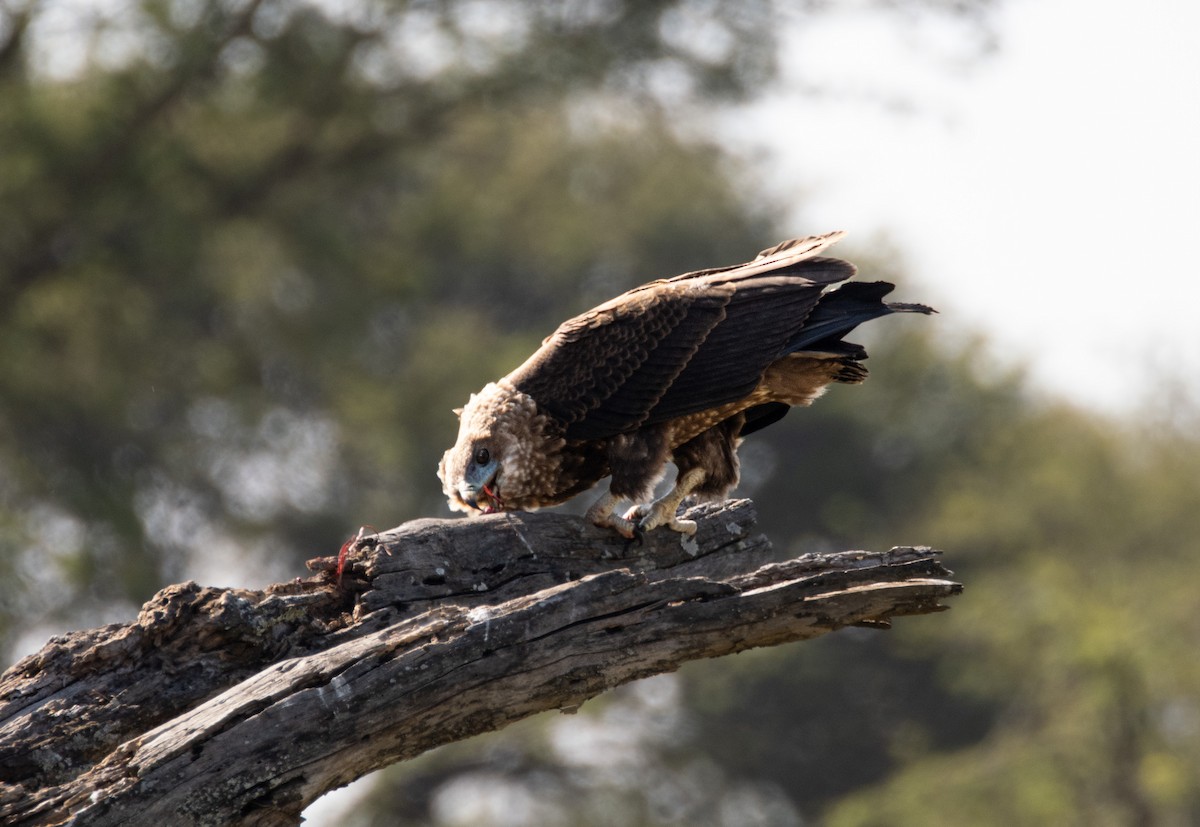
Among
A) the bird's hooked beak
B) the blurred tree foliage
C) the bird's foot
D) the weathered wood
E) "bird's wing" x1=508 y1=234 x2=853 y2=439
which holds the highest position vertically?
the blurred tree foliage

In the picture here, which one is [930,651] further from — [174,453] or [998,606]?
[174,453]

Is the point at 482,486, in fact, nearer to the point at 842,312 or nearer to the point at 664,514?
the point at 664,514

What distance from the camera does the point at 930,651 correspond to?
24047 millimetres

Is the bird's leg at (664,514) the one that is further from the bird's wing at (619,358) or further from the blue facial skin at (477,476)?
the blue facial skin at (477,476)

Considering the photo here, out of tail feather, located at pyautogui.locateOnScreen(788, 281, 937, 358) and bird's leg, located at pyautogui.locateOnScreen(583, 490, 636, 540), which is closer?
bird's leg, located at pyautogui.locateOnScreen(583, 490, 636, 540)

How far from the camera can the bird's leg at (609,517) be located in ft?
17.2

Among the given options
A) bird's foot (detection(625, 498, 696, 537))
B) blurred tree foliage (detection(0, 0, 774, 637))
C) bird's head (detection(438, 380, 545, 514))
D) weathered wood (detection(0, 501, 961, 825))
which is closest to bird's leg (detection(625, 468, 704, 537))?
bird's foot (detection(625, 498, 696, 537))

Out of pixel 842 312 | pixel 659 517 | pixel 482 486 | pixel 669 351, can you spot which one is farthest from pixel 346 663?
pixel 842 312

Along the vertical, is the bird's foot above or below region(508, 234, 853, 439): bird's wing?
below

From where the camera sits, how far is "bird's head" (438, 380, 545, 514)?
538 centimetres

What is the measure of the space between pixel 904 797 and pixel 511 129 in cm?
1312

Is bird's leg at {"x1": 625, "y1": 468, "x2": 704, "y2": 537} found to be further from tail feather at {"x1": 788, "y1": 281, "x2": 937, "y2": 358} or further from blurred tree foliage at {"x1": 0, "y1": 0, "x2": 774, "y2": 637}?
blurred tree foliage at {"x1": 0, "y1": 0, "x2": 774, "y2": 637}

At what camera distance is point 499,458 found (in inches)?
212

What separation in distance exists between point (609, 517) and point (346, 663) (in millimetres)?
1334
